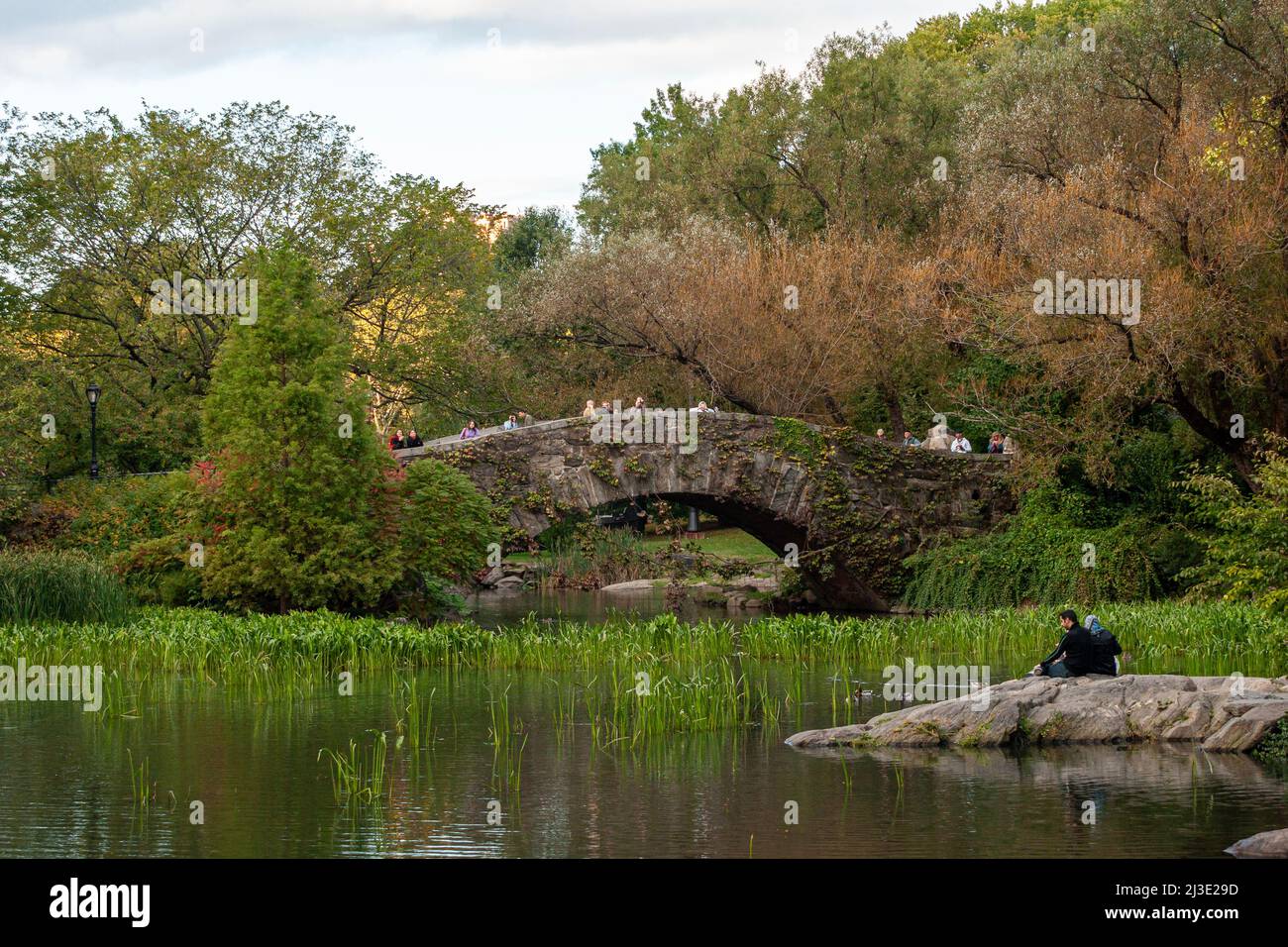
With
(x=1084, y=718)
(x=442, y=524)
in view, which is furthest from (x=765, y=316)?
(x=1084, y=718)

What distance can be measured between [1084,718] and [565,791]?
5.60 metres

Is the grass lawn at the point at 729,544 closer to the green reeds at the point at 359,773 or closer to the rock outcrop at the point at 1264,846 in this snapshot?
the green reeds at the point at 359,773

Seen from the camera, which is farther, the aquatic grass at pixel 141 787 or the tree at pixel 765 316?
the tree at pixel 765 316

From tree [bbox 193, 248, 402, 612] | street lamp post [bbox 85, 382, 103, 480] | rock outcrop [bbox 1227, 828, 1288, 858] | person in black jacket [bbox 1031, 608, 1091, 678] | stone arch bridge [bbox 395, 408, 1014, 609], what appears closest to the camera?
rock outcrop [bbox 1227, 828, 1288, 858]

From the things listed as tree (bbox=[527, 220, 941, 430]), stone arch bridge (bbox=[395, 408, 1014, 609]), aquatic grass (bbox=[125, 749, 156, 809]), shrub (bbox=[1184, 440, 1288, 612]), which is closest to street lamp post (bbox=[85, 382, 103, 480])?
stone arch bridge (bbox=[395, 408, 1014, 609])

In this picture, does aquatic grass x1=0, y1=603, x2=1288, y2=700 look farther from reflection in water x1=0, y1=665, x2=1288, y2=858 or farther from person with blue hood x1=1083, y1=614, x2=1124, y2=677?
person with blue hood x1=1083, y1=614, x2=1124, y2=677

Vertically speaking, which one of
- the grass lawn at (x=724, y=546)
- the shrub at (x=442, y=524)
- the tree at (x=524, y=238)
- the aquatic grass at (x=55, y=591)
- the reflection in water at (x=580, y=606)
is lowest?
the reflection in water at (x=580, y=606)

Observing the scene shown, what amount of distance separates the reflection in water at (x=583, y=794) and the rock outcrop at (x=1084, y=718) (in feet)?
1.16

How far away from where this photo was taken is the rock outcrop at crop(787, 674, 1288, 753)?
14.5 meters

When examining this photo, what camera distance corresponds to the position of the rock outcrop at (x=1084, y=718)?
47.7 feet

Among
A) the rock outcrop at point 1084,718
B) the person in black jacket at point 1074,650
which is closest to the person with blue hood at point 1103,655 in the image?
the person in black jacket at point 1074,650

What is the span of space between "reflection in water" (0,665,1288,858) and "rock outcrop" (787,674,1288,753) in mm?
353

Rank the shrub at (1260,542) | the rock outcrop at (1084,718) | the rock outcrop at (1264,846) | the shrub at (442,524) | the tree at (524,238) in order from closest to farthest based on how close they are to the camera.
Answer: the rock outcrop at (1264,846) → the rock outcrop at (1084,718) → the shrub at (1260,542) → the shrub at (442,524) → the tree at (524,238)
